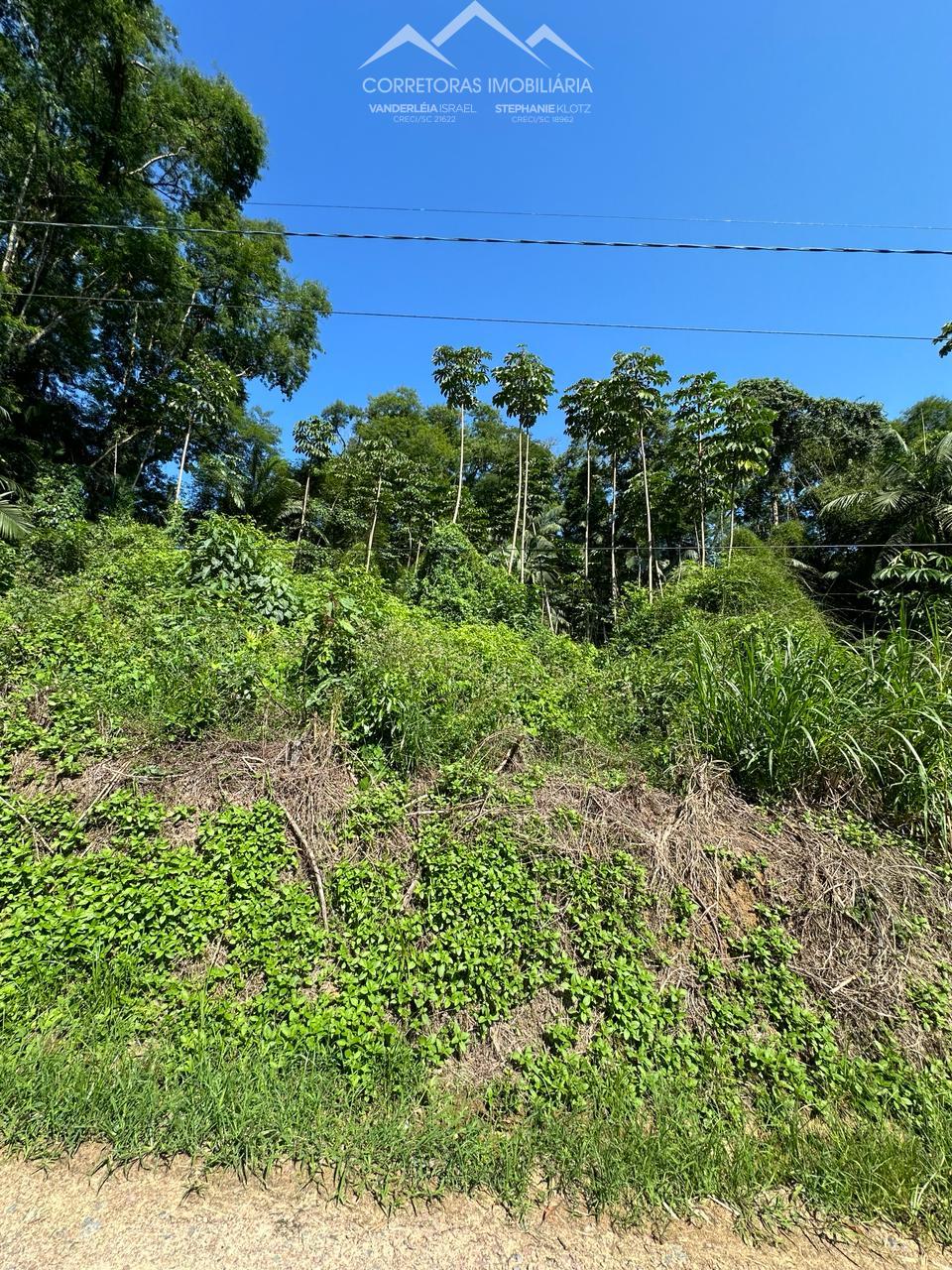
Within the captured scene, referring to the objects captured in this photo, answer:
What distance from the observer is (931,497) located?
1149 centimetres

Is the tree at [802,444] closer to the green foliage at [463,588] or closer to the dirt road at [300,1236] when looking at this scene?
the green foliage at [463,588]

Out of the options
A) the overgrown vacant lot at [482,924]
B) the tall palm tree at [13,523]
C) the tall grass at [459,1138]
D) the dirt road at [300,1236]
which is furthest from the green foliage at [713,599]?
the tall palm tree at [13,523]

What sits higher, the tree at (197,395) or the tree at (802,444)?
the tree at (802,444)

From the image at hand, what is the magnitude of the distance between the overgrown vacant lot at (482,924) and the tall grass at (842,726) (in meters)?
0.02

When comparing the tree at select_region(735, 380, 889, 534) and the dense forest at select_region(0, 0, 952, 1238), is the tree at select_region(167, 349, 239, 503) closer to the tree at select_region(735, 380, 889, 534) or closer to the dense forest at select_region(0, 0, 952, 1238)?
the dense forest at select_region(0, 0, 952, 1238)

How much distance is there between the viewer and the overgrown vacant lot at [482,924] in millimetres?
1830

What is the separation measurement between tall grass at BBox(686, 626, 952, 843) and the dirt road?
193cm

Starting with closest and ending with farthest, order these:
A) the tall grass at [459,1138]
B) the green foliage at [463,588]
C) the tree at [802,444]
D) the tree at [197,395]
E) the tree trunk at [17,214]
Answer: the tall grass at [459,1138], the green foliage at [463,588], the tree trunk at [17,214], the tree at [197,395], the tree at [802,444]

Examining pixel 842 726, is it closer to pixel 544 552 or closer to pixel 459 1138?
pixel 459 1138

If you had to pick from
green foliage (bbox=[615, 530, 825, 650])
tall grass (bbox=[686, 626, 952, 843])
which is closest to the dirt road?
tall grass (bbox=[686, 626, 952, 843])

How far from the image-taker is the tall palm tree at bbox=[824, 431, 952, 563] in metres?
11.3

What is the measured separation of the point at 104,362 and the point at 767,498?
27.5 m

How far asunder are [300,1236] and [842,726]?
3.48 m

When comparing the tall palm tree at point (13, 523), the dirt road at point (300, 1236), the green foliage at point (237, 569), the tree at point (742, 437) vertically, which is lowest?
the dirt road at point (300, 1236)
